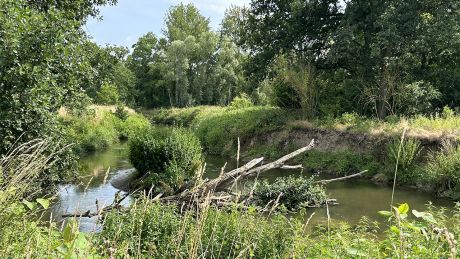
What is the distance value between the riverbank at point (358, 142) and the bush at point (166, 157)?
184 cm

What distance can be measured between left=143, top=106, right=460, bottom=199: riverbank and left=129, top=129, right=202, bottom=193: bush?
1838 millimetres

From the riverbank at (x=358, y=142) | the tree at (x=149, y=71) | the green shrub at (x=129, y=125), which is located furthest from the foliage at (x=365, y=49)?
the tree at (x=149, y=71)

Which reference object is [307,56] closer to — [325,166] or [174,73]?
[325,166]

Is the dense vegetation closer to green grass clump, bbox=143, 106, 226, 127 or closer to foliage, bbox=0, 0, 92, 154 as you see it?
foliage, bbox=0, 0, 92, 154

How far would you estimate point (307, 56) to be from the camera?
23422 mm

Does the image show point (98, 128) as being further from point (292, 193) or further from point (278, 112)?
point (292, 193)

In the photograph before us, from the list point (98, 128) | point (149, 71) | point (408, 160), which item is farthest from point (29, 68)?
point (149, 71)

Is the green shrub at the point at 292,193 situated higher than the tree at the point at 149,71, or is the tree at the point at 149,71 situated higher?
the tree at the point at 149,71

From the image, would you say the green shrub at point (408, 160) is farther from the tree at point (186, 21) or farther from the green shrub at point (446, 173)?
the tree at point (186, 21)

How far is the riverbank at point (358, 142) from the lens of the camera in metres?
14.9

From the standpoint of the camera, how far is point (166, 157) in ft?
44.8

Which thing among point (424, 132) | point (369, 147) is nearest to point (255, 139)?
point (369, 147)

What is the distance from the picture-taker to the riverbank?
14867mm

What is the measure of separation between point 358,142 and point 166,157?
29.3 ft
